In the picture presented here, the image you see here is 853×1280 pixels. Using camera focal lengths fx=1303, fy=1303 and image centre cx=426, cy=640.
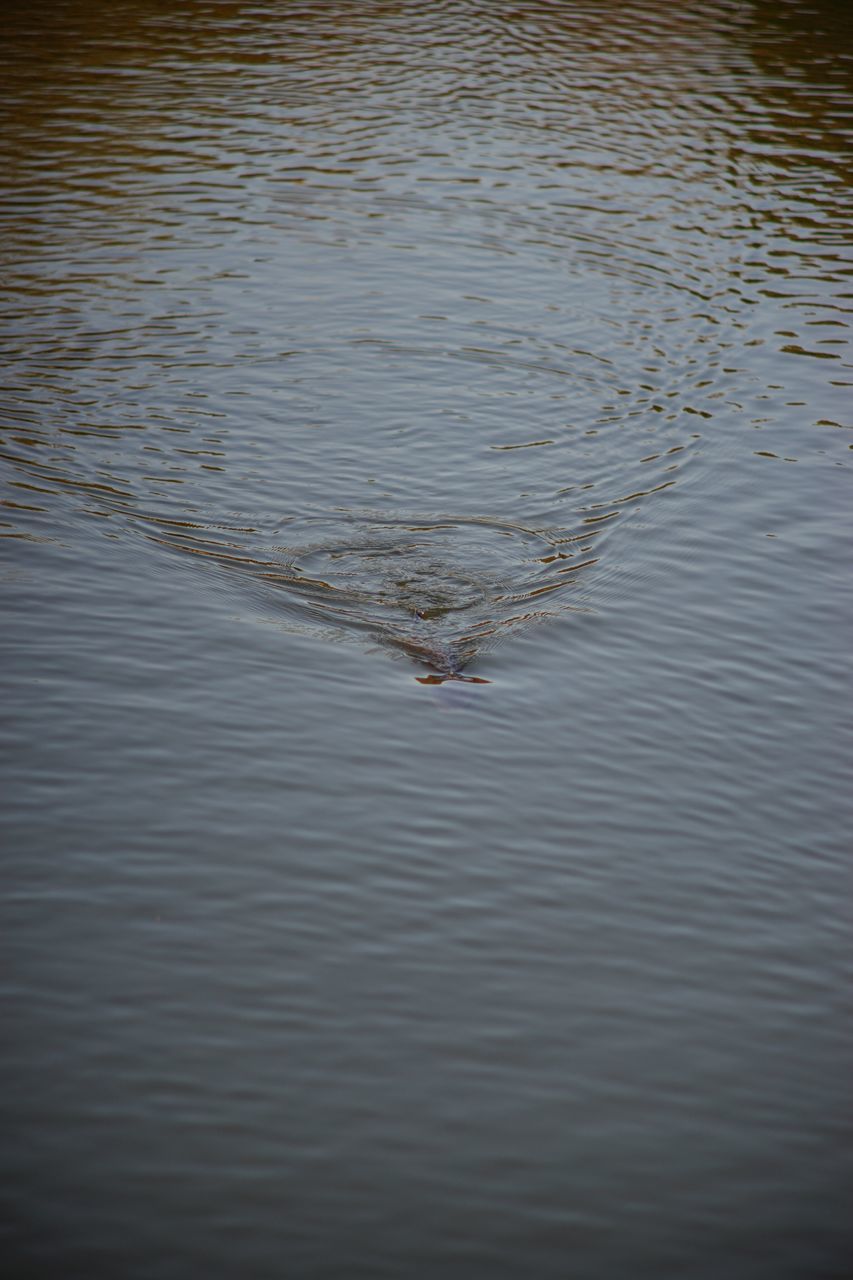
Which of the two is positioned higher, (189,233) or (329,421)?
(189,233)

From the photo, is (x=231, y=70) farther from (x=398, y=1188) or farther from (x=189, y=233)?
(x=398, y=1188)

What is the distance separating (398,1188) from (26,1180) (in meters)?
1.24

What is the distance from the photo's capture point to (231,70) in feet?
56.4

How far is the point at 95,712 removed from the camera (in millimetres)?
6750

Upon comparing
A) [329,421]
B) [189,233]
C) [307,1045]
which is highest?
[189,233]

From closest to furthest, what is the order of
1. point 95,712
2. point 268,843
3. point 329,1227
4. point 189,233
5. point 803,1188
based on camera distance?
point 329,1227
point 803,1188
point 268,843
point 95,712
point 189,233

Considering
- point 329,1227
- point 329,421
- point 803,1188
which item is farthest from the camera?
point 329,421

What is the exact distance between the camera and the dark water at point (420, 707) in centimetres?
455

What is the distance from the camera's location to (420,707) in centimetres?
706

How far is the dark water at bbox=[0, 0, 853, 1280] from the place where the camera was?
455 centimetres

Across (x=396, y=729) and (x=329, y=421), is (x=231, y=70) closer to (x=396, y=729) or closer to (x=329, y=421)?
(x=329, y=421)

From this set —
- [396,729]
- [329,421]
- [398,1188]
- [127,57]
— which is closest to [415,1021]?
[398,1188]

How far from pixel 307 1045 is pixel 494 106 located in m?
14.6

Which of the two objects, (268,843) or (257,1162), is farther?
(268,843)
